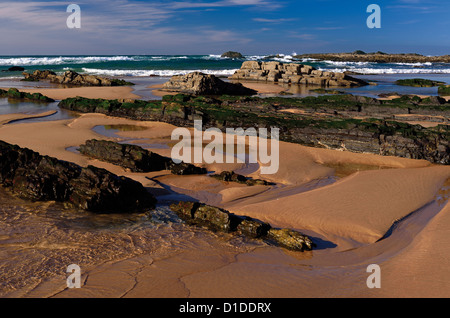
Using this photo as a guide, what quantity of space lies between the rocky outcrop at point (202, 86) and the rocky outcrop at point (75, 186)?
84.3 feet

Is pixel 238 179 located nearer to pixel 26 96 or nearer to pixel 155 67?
pixel 26 96

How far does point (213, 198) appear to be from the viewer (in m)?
9.35

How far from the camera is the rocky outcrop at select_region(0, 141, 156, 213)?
26.3 ft

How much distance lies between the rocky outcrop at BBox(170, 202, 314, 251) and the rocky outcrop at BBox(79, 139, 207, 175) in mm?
3173

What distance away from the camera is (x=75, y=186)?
8.25 meters

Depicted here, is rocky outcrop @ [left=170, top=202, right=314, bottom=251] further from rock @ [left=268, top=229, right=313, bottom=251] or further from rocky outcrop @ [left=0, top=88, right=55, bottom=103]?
rocky outcrop @ [left=0, top=88, right=55, bottom=103]

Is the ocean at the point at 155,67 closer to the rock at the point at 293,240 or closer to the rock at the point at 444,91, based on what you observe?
the rock at the point at 444,91

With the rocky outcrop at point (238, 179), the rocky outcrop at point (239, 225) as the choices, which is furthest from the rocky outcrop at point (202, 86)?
the rocky outcrop at point (239, 225)

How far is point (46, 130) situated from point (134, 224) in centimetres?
1147

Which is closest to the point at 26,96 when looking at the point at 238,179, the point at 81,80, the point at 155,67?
the point at 81,80

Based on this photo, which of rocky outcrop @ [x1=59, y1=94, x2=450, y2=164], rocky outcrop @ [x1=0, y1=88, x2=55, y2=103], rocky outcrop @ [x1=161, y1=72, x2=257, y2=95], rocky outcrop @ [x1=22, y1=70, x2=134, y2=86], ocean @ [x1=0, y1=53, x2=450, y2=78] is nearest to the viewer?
rocky outcrop @ [x1=59, y1=94, x2=450, y2=164]

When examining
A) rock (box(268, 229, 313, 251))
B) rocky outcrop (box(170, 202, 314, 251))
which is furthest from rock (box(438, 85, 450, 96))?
rock (box(268, 229, 313, 251))

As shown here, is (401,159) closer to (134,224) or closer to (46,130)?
(134,224)
